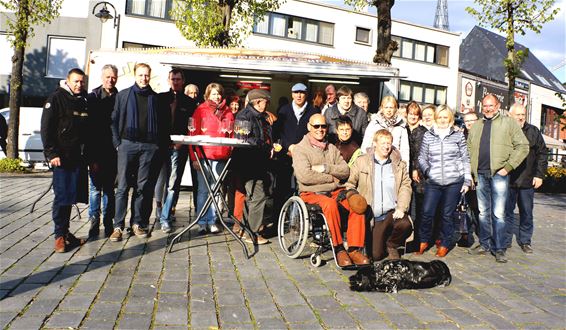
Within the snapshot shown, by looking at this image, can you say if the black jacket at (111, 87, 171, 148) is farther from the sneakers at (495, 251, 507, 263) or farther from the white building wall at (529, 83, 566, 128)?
the white building wall at (529, 83, 566, 128)

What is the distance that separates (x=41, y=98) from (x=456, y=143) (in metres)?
22.3

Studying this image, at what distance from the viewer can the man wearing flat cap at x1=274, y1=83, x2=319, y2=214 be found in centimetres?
648

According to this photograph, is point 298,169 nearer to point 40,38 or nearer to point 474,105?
point 40,38

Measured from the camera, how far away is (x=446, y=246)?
5820 millimetres

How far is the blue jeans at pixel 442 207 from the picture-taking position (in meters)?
5.75

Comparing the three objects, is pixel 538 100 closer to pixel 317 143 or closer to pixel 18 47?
pixel 18 47

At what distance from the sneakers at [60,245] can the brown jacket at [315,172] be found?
2535 mm

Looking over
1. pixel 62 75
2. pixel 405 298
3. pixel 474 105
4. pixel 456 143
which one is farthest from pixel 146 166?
pixel 474 105

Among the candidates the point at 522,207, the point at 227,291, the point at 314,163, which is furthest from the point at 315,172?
the point at 522,207

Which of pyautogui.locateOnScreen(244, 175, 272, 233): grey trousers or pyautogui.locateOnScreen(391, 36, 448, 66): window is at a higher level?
pyautogui.locateOnScreen(391, 36, 448, 66): window

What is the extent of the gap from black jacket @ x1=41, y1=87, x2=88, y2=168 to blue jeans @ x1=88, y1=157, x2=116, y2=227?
22.2 inches

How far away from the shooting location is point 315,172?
5.42m

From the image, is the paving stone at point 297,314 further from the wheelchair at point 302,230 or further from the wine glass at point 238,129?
the wine glass at point 238,129

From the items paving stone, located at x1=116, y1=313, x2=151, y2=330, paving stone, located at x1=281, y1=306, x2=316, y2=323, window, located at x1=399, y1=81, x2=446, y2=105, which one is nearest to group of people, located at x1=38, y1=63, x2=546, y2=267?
paving stone, located at x1=281, y1=306, x2=316, y2=323
